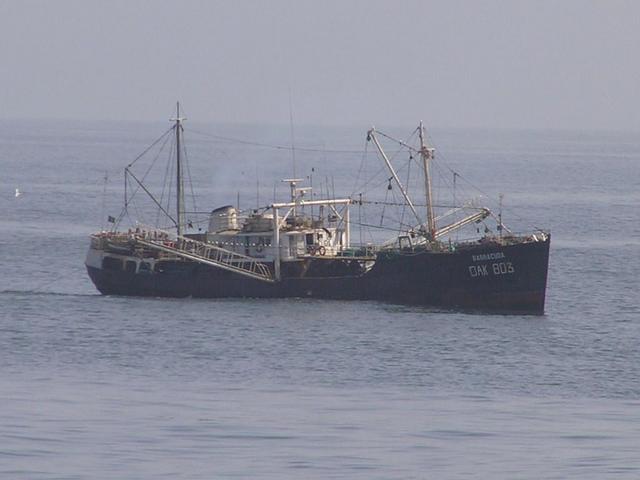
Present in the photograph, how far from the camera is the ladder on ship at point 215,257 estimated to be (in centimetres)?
6888

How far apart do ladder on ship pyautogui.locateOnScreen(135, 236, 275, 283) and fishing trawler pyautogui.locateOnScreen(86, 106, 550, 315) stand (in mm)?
60

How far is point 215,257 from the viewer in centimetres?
7019

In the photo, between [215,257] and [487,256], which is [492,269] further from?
[215,257]

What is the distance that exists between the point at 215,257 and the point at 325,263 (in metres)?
4.96

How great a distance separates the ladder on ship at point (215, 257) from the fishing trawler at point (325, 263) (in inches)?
2.4

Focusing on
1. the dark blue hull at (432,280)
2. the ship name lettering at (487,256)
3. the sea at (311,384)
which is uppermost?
the ship name lettering at (487,256)

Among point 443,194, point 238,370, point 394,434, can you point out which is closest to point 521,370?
point 238,370

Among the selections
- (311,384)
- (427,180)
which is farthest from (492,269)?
(311,384)

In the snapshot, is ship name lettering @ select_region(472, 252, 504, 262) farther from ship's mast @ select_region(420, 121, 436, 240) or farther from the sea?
the sea

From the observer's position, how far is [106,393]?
149 feet

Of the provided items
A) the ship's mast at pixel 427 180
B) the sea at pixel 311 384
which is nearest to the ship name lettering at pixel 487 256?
the ship's mast at pixel 427 180

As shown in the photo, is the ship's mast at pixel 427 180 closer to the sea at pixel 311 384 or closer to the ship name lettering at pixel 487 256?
the ship name lettering at pixel 487 256

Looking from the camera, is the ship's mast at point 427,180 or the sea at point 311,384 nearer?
the sea at point 311,384

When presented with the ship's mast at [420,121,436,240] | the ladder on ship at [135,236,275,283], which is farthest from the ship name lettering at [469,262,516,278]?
the ladder on ship at [135,236,275,283]
